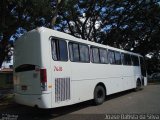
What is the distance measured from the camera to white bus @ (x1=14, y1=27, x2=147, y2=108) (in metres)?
8.48

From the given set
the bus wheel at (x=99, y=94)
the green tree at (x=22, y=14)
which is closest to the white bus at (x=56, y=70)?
the bus wheel at (x=99, y=94)

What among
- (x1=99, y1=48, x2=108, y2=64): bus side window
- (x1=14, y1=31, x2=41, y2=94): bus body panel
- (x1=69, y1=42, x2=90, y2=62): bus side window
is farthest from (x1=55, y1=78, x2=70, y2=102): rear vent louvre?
(x1=99, y1=48, x2=108, y2=64): bus side window

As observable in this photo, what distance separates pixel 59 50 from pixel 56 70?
84 cm

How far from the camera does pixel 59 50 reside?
9164 mm

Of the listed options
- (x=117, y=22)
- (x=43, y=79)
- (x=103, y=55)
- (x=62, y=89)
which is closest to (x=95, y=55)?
(x=103, y=55)

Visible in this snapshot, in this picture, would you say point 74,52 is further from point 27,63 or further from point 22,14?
point 22,14

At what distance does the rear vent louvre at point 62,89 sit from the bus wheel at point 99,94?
7.89 feet

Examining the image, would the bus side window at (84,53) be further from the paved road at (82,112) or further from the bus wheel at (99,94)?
the paved road at (82,112)

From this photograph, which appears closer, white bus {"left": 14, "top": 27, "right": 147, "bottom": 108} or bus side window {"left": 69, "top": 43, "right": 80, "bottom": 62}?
white bus {"left": 14, "top": 27, "right": 147, "bottom": 108}

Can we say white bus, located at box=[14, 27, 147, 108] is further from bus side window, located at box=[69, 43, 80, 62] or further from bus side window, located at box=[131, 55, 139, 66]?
bus side window, located at box=[131, 55, 139, 66]

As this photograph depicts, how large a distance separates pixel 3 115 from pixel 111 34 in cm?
2012

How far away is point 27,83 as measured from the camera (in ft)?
29.6

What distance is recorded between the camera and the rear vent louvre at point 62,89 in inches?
343

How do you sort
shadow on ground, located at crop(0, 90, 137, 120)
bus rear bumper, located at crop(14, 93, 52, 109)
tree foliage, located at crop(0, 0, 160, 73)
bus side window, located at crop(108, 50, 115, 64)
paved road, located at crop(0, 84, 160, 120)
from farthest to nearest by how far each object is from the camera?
tree foliage, located at crop(0, 0, 160, 73) → bus side window, located at crop(108, 50, 115, 64) → shadow on ground, located at crop(0, 90, 137, 120) → paved road, located at crop(0, 84, 160, 120) → bus rear bumper, located at crop(14, 93, 52, 109)
